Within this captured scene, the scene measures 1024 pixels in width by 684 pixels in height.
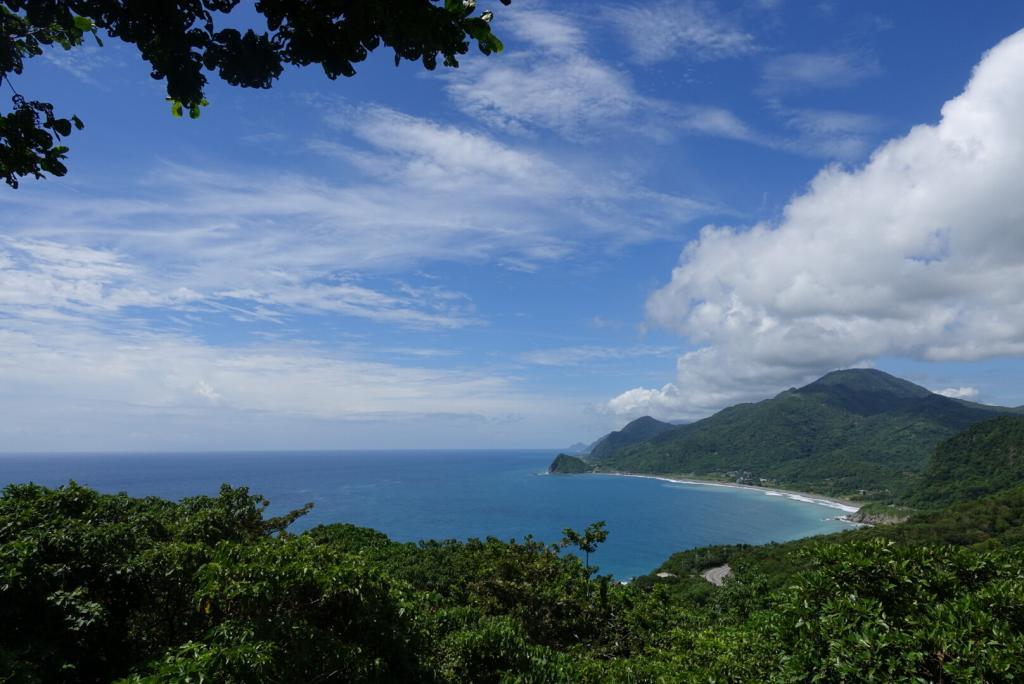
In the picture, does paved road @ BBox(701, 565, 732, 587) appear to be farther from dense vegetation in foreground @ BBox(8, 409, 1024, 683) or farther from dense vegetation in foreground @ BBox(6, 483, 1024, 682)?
dense vegetation in foreground @ BBox(6, 483, 1024, 682)

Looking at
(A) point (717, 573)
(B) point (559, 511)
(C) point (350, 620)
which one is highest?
(C) point (350, 620)

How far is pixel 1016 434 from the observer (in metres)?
122

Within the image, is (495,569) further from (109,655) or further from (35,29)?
(35,29)

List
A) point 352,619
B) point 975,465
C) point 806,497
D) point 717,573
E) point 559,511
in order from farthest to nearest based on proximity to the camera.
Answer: point 806,497, point 559,511, point 975,465, point 717,573, point 352,619

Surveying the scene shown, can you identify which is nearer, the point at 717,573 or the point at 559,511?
the point at 717,573

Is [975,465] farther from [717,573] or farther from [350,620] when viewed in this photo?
[350,620]

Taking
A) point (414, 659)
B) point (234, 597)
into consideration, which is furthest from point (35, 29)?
point (414, 659)

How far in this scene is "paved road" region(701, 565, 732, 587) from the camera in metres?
67.3

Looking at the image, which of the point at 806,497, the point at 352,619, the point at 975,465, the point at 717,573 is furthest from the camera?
the point at 806,497

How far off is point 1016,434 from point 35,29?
17310 centimetres

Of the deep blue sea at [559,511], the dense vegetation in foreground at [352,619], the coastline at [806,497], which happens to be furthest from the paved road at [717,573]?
the dense vegetation in foreground at [352,619]

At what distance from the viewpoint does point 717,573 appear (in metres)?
70.8

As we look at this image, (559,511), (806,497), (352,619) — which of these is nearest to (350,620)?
(352,619)

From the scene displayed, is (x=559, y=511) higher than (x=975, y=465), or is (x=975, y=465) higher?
(x=975, y=465)
